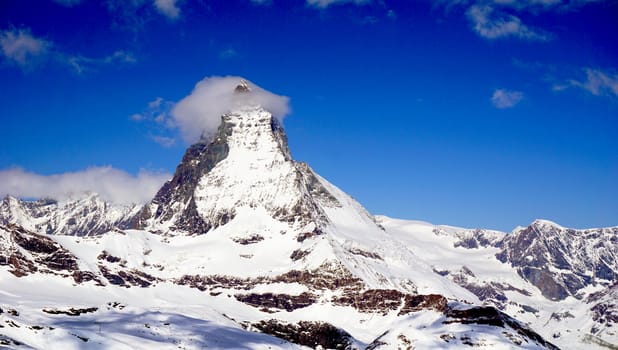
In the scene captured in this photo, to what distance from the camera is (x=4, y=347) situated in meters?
180

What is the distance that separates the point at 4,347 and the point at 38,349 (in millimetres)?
Answer: 20294

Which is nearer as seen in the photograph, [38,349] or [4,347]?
[4,347]

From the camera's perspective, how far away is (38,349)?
7849 inches
